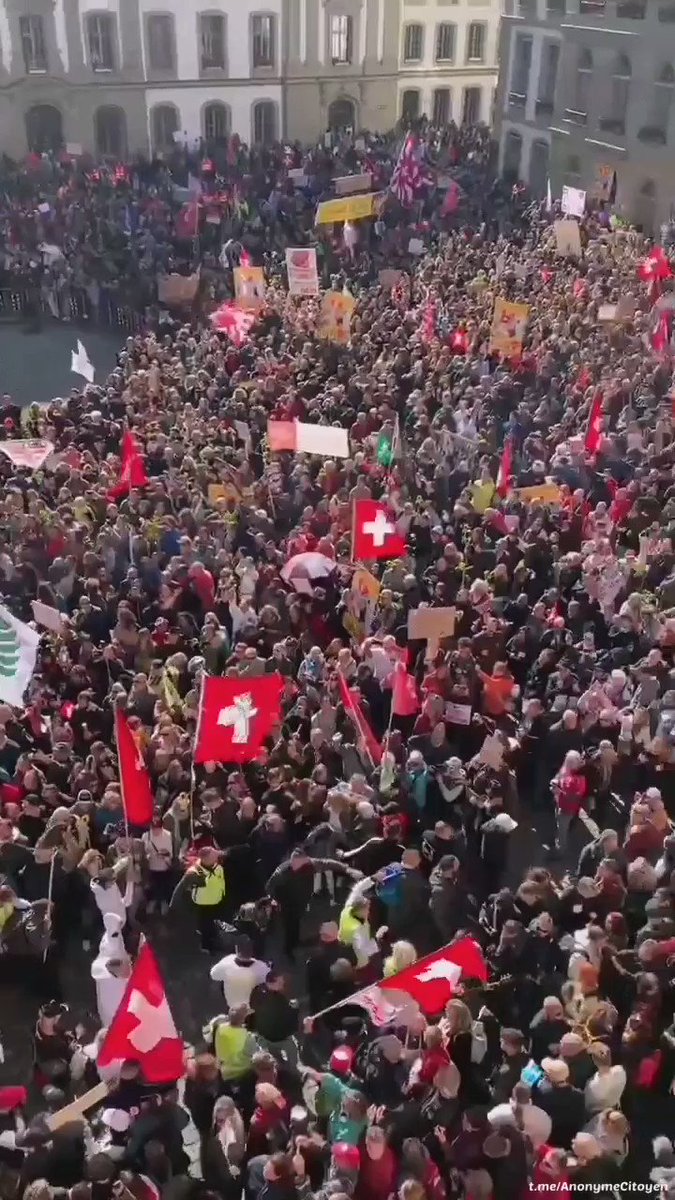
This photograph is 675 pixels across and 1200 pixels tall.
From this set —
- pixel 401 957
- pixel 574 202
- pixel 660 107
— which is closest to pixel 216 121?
pixel 660 107

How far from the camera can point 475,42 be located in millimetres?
46938

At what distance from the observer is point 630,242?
26094 mm

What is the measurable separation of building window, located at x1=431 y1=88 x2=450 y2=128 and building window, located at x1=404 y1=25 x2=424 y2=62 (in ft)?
5.44

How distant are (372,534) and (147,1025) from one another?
667cm

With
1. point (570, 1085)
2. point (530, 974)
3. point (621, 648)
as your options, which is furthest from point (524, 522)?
point (570, 1085)

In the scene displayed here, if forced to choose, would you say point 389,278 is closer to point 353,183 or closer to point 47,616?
point 353,183

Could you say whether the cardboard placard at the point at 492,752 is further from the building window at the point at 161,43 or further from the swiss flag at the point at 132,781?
the building window at the point at 161,43

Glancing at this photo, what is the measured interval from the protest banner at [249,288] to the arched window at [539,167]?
19.6 m

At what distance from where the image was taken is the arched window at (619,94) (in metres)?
33.4

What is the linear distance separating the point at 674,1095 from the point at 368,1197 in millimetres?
2646

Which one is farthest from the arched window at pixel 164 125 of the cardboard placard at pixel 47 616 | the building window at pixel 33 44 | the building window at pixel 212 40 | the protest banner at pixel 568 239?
the cardboard placard at pixel 47 616

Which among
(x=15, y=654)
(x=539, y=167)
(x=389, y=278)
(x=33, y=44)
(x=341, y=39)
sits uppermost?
(x=33, y=44)

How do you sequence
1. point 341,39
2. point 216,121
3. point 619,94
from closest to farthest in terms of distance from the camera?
1. point 619,94
2. point 216,121
3. point 341,39

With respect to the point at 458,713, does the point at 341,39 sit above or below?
above
